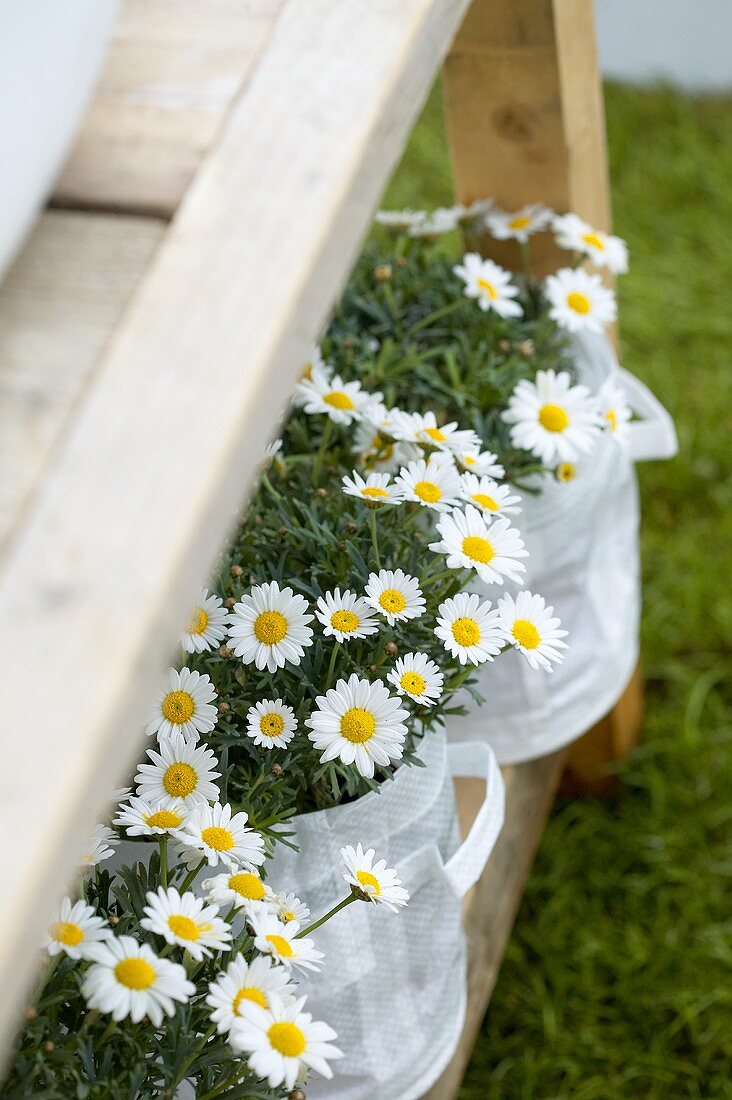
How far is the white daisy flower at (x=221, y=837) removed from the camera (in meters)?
0.57

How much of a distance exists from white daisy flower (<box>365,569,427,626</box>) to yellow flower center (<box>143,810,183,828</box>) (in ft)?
0.50

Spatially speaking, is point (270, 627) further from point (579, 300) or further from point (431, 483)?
point (579, 300)

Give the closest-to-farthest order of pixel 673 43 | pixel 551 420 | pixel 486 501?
1. pixel 486 501
2. pixel 551 420
3. pixel 673 43

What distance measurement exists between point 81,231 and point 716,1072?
1073mm

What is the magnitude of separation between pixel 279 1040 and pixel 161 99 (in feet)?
1.32

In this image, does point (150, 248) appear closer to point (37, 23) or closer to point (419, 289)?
point (37, 23)

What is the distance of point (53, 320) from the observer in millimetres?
422

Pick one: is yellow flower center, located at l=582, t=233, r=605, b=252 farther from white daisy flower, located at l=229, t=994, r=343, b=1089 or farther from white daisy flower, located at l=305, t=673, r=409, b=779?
white daisy flower, located at l=229, t=994, r=343, b=1089

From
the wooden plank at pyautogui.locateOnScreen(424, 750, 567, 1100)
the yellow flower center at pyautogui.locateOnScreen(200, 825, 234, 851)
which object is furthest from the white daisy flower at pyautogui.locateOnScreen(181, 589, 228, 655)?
the wooden plank at pyautogui.locateOnScreen(424, 750, 567, 1100)

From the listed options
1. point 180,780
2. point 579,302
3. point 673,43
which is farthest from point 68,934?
point 673,43

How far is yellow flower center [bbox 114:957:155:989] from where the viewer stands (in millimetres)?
504

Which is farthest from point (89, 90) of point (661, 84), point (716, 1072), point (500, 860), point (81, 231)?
point (661, 84)

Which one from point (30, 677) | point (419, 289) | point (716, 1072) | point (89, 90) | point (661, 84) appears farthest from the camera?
point (661, 84)

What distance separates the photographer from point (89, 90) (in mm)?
444
